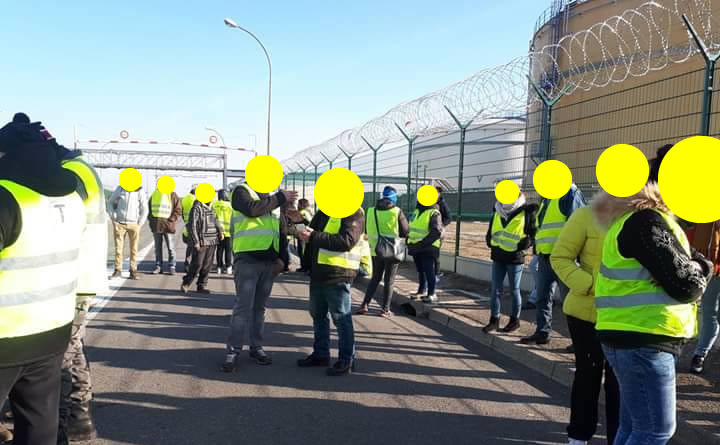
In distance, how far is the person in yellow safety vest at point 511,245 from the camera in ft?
20.4

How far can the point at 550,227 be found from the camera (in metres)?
5.58

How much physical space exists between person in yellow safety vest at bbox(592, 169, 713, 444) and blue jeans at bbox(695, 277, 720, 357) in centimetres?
278

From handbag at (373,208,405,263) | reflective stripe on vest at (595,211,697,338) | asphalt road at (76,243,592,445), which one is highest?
reflective stripe on vest at (595,211,697,338)

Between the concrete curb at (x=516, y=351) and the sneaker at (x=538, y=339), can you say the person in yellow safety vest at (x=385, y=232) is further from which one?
the sneaker at (x=538, y=339)

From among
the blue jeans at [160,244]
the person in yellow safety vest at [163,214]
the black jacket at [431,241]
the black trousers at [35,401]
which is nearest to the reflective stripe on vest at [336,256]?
the black trousers at [35,401]

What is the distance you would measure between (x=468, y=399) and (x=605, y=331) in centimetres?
215

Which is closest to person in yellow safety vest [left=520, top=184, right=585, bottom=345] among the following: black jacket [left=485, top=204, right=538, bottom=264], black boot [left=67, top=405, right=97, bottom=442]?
black jacket [left=485, top=204, right=538, bottom=264]

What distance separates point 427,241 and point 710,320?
4071 millimetres

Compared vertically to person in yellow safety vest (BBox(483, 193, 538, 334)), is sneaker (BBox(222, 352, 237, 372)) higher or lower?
lower

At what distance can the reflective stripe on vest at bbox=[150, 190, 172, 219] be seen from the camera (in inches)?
438

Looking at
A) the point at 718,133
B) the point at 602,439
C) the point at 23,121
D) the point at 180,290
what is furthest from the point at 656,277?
the point at 180,290

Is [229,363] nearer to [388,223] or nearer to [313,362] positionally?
[313,362]

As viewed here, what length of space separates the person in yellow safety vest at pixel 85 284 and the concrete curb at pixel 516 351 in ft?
12.6

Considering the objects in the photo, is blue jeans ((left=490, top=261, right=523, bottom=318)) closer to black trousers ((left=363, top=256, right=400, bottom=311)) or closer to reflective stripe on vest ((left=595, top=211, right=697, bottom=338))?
black trousers ((left=363, top=256, right=400, bottom=311))
